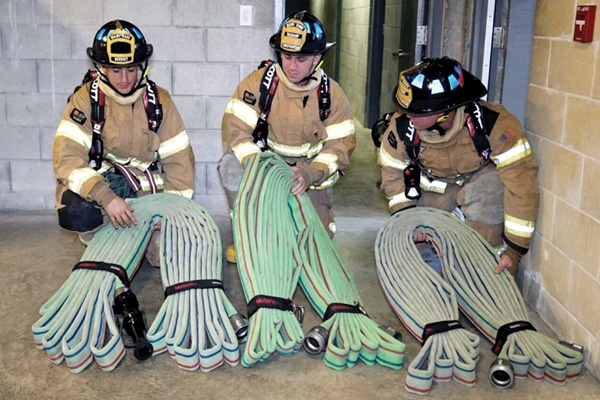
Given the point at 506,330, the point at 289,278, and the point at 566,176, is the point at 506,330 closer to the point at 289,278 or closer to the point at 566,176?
the point at 566,176

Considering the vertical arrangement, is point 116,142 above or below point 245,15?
below

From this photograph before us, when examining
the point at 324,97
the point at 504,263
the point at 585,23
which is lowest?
the point at 504,263

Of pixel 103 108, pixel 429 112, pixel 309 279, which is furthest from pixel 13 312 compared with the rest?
pixel 429 112

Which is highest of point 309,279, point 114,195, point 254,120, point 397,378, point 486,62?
point 486,62

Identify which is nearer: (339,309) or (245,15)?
(339,309)

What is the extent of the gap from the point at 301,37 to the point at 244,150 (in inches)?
28.8

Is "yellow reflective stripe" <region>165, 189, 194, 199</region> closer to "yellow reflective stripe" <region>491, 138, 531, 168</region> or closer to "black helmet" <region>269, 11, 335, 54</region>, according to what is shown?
"black helmet" <region>269, 11, 335, 54</region>

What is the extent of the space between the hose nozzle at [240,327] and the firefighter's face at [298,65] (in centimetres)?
157

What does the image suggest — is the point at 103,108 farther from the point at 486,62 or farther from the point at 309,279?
the point at 486,62

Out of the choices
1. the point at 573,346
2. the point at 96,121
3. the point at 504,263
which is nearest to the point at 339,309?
the point at 504,263

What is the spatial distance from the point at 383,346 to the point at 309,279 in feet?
2.06

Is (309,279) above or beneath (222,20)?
beneath

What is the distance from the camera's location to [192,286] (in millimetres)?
3537

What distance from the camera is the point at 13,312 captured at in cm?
376
